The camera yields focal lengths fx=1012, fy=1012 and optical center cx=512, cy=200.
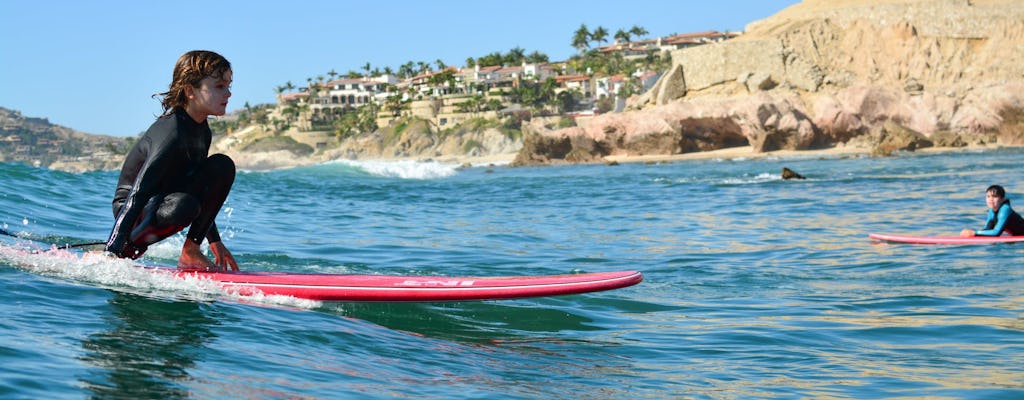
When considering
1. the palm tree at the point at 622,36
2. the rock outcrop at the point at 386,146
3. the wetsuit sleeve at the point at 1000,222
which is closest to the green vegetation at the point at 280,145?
the rock outcrop at the point at 386,146

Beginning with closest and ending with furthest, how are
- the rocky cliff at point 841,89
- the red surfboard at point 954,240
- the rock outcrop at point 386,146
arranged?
1. the red surfboard at point 954,240
2. the rocky cliff at point 841,89
3. the rock outcrop at point 386,146

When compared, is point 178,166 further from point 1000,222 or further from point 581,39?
point 581,39

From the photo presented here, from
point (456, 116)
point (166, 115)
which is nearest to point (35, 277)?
point (166, 115)

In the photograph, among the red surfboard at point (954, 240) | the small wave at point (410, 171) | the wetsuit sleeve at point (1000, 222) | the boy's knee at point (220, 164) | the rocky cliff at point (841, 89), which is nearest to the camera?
the boy's knee at point (220, 164)

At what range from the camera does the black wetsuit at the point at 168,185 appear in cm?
577

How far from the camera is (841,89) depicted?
6488 centimetres

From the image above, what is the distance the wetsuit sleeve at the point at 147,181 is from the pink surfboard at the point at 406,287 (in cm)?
56

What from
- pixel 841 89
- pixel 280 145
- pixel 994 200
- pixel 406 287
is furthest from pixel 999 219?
pixel 280 145

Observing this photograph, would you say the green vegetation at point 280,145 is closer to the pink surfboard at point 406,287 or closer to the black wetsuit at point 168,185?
the pink surfboard at point 406,287

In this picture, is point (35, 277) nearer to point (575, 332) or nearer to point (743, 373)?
point (575, 332)

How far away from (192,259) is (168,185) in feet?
2.02

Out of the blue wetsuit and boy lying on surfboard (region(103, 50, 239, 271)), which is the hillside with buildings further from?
boy lying on surfboard (region(103, 50, 239, 271))

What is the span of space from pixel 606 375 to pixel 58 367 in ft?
8.66

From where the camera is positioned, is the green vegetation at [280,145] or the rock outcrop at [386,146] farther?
the green vegetation at [280,145]
